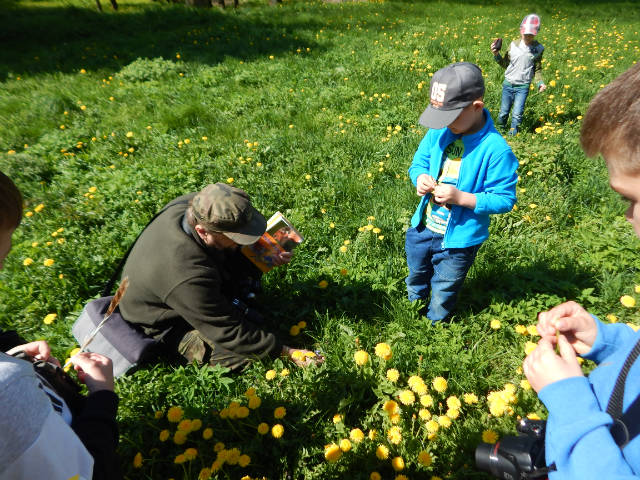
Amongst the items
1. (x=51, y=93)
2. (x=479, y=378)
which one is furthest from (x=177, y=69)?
(x=479, y=378)

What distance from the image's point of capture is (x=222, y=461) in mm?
1750

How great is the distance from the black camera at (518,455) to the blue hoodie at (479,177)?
1.12 metres

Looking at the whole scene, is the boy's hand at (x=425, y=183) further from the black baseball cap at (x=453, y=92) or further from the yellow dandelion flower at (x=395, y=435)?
the yellow dandelion flower at (x=395, y=435)

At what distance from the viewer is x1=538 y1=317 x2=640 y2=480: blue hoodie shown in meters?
0.82

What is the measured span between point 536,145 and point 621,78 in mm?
3884

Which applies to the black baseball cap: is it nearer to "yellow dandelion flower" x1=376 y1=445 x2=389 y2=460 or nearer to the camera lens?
the camera lens

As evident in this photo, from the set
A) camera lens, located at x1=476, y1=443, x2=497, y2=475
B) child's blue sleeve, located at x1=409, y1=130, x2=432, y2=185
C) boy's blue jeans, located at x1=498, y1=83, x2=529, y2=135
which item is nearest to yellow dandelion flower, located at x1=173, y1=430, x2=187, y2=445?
camera lens, located at x1=476, y1=443, x2=497, y2=475

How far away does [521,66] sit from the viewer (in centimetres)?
475

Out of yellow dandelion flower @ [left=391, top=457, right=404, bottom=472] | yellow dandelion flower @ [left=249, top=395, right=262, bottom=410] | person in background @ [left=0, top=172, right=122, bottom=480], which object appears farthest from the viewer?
yellow dandelion flower @ [left=249, top=395, right=262, bottom=410]

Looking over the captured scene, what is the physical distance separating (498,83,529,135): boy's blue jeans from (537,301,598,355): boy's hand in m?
4.46

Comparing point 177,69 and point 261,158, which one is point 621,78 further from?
point 177,69

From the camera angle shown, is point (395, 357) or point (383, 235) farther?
point (383, 235)

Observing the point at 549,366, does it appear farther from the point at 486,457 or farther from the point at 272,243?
the point at 272,243

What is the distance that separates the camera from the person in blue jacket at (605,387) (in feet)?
2.72
